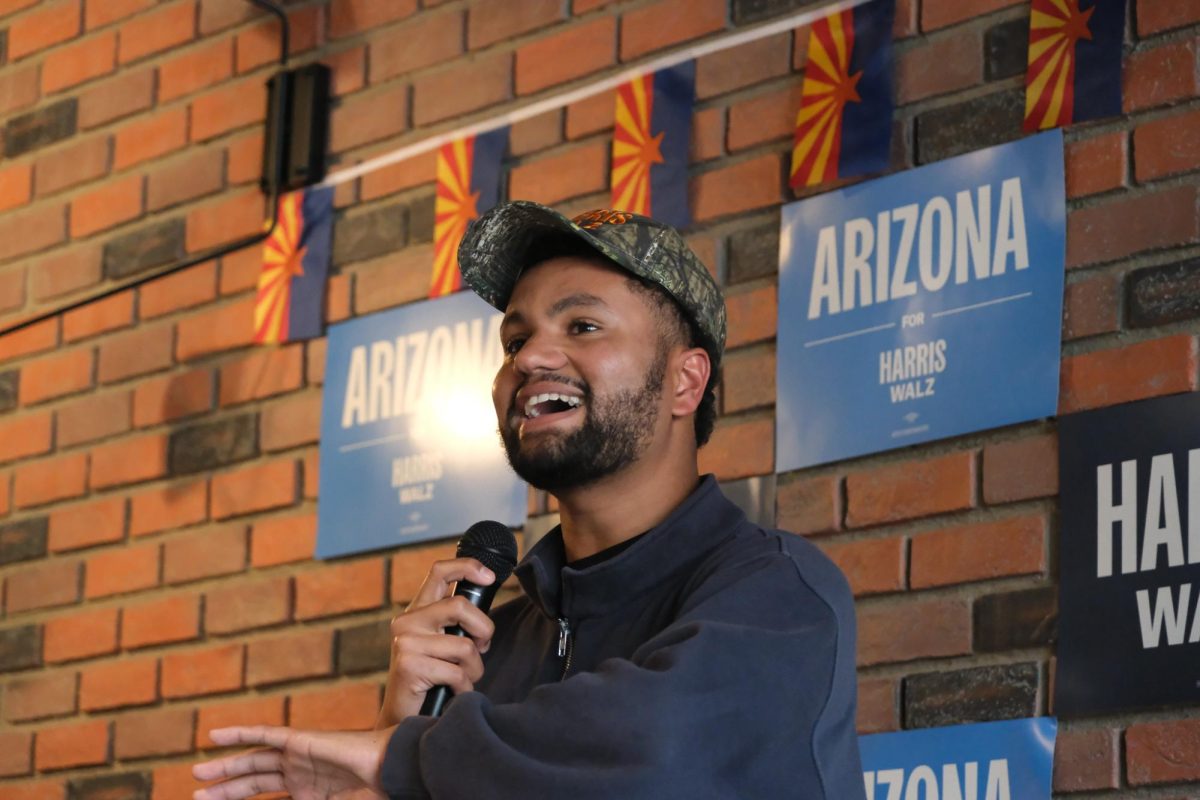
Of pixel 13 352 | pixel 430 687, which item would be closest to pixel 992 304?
pixel 430 687

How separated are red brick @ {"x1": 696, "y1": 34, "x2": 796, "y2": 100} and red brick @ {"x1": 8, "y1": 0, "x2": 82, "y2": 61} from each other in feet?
5.00

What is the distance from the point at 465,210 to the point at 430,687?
1.33 m

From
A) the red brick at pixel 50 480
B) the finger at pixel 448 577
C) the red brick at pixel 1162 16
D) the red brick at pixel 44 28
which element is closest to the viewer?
the finger at pixel 448 577

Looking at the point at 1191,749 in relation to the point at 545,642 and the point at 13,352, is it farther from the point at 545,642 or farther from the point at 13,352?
the point at 13,352

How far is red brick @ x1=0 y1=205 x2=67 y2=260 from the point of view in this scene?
11.9ft

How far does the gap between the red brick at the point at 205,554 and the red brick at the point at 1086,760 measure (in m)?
1.51

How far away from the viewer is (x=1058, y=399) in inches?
89.1

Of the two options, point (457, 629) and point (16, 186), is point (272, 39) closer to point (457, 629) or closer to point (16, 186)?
point (16, 186)

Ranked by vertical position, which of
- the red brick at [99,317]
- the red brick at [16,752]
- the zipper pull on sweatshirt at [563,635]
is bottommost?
the red brick at [16,752]

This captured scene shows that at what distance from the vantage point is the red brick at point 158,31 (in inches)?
138

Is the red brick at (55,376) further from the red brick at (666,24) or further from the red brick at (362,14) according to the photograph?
the red brick at (666,24)

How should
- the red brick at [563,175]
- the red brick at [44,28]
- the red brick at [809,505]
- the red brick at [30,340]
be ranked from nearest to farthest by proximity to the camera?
the red brick at [809,505] < the red brick at [563,175] < the red brick at [30,340] < the red brick at [44,28]

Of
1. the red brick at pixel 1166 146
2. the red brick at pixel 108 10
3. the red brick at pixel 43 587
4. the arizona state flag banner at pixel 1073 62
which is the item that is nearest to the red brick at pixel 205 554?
the red brick at pixel 43 587

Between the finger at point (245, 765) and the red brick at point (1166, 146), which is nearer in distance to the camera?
the finger at point (245, 765)
